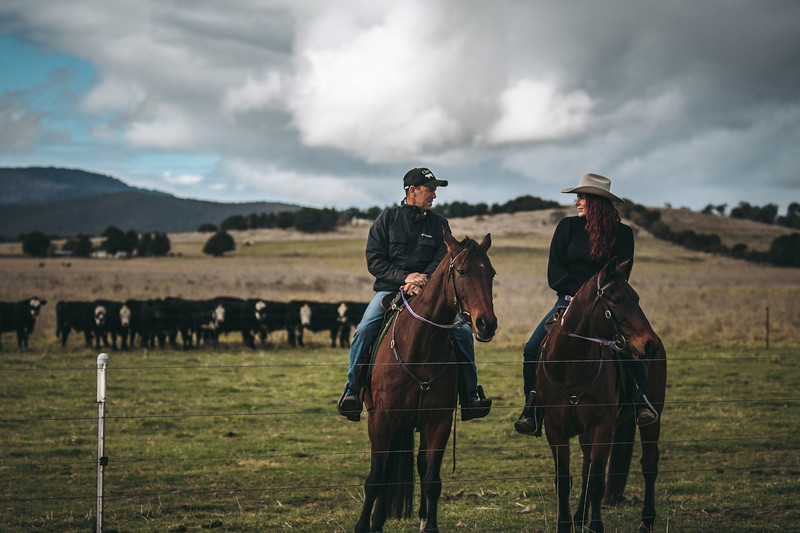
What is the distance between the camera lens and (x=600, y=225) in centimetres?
561

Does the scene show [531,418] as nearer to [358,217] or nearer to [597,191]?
[597,191]

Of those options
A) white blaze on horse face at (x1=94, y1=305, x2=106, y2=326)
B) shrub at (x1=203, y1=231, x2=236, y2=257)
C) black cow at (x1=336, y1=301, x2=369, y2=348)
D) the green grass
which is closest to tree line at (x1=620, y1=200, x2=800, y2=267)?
black cow at (x1=336, y1=301, x2=369, y2=348)

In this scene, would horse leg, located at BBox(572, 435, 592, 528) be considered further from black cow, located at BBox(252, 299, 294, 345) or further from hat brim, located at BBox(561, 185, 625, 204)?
black cow, located at BBox(252, 299, 294, 345)

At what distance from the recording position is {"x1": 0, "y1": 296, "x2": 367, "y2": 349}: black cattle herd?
68.1ft

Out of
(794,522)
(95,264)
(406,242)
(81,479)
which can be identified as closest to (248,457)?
(81,479)

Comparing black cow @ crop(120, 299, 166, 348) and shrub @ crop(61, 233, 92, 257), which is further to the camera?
shrub @ crop(61, 233, 92, 257)

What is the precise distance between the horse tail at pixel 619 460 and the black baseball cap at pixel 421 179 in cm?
312

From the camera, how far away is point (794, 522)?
6.24 meters

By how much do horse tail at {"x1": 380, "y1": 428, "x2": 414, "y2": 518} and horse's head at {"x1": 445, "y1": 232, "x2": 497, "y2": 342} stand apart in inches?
60.6

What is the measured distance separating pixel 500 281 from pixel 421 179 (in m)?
44.0

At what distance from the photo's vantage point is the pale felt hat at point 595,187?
5.59 m

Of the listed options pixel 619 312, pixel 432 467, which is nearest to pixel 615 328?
pixel 619 312

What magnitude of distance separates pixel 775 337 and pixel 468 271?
21935mm

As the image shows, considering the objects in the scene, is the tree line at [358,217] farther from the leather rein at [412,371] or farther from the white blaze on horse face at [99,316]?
the leather rein at [412,371]
